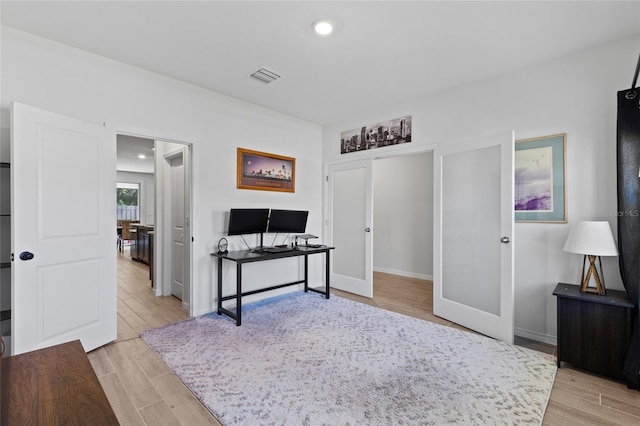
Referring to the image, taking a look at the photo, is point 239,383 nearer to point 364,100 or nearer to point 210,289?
point 210,289

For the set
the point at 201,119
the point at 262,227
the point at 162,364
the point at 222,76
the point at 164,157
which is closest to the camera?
the point at 162,364

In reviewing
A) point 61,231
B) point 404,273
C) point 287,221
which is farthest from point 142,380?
point 404,273

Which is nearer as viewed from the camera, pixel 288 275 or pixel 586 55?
pixel 586 55

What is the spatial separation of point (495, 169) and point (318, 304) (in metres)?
2.66

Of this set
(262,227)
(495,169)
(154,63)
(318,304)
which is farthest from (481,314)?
(154,63)

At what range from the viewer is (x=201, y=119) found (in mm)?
3604

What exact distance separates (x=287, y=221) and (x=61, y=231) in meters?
2.43

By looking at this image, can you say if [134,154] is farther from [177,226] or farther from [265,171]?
[265,171]

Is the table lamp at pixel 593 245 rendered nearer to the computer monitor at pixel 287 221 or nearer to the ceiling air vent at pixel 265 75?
the computer monitor at pixel 287 221

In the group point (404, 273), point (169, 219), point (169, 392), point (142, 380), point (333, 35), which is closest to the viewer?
point (169, 392)

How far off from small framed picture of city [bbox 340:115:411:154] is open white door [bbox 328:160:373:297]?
0.26m

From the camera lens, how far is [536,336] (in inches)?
118

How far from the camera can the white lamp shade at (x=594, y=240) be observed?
2355 mm

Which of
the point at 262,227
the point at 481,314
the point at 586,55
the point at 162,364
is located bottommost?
the point at 162,364
